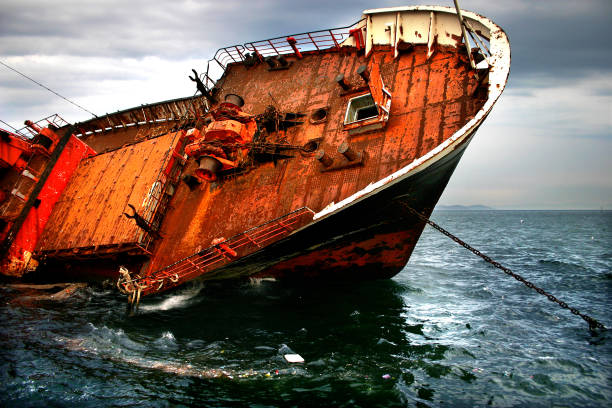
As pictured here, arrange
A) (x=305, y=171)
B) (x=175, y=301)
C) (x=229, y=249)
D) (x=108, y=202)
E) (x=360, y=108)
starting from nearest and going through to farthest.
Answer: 1. (x=229, y=249)
2. (x=305, y=171)
3. (x=360, y=108)
4. (x=175, y=301)
5. (x=108, y=202)

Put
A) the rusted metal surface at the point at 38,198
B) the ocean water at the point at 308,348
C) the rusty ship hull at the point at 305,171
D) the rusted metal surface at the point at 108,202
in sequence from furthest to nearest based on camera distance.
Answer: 1. the rusted metal surface at the point at 38,198
2. the rusted metal surface at the point at 108,202
3. the rusty ship hull at the point at 305,171
4. the ocean water at the point at 308,348

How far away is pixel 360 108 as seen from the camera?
935 centimetres

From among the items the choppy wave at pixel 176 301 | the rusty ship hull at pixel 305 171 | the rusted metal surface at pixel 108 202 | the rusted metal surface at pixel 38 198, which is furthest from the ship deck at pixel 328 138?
the rusted metal surface at pixel 38 198

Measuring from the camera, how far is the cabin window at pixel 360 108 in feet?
29.7

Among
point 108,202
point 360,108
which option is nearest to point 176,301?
point 108,202

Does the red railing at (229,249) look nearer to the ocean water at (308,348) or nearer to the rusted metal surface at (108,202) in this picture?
the ocean water at (308,348)

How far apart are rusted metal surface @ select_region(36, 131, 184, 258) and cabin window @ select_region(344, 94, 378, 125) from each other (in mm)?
6338

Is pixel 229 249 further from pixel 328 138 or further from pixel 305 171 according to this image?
pixel 328 138

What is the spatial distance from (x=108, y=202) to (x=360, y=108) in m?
9.43

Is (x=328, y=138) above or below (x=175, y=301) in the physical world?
above

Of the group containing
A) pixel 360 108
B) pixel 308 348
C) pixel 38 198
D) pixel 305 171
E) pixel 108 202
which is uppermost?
pixel 360 108

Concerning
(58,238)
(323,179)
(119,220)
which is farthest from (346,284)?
(58,238)

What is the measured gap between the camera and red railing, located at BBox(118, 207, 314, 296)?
7.52m

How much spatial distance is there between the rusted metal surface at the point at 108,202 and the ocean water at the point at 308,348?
1829 mm
